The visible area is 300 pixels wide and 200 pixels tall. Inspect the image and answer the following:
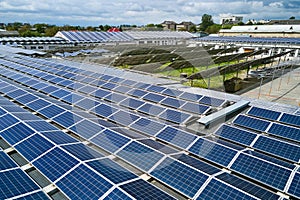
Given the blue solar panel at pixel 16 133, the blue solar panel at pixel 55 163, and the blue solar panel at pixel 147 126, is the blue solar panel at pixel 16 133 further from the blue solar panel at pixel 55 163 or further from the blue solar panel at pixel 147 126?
the blue solar panel at pixel 147 126

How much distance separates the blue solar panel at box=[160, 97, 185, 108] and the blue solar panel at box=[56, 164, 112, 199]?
32.0 ft

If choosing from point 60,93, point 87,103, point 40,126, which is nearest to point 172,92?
point 87,103

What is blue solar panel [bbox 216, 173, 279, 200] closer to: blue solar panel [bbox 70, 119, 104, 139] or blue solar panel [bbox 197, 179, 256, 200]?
blue solar panel [bbox 197, 179, 256, 200]

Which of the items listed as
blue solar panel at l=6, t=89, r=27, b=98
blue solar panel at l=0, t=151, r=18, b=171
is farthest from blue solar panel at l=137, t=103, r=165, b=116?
blue solar panel at l=6, t=89, r=27, b=98

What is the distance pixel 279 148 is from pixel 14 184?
1210 centimetres

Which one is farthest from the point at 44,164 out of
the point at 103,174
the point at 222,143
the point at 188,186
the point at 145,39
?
the point at 145,39

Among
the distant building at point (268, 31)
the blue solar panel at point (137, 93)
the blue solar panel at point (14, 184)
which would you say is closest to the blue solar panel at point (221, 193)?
the blue solar panel at point (14, 184)

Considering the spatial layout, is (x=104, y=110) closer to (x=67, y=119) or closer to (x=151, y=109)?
(x=67, y=119)

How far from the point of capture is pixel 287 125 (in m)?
13.5

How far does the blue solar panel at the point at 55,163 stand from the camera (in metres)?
8.79

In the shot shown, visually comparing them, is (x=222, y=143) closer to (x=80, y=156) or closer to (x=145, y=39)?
(x=80, y=156)

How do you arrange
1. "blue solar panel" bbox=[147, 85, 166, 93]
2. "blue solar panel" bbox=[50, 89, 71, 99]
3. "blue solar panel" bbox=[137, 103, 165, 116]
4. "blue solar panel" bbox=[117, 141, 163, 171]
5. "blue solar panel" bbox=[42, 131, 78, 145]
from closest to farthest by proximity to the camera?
1. "blue solar panel" bbox=[117, 141, 163, 171]
2. "blue solar panel" bbox=[42, 131, 78, 145]
3. "blue solar panel" bbox=[137, 103, 165, 116]
4. "blue solar panel" bbox=[50, 89, 71, 99]
5. "blue solar panel" bbox=[147, 85, 166, 93]

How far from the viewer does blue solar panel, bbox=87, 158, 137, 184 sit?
332 inches

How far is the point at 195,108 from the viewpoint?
16.2m
